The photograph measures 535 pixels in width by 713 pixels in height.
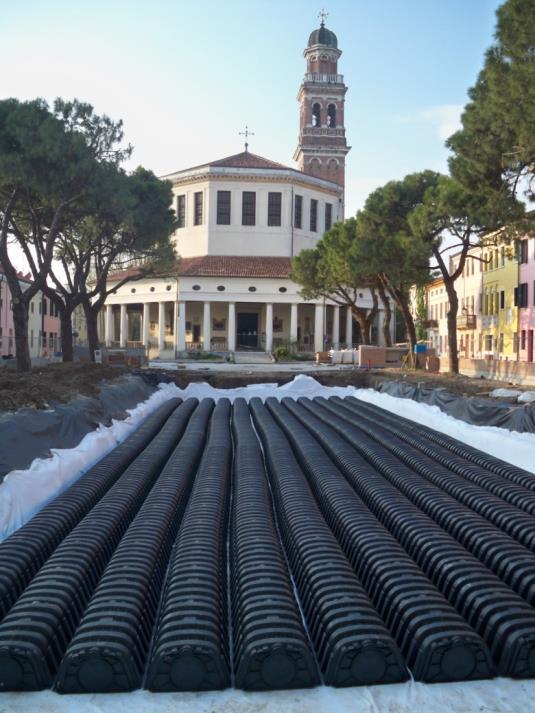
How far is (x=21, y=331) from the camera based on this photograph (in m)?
24.2

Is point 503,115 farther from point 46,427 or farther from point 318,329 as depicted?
point 318,329

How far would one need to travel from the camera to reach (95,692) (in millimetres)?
5398

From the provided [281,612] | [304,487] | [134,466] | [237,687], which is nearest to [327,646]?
[281,612]

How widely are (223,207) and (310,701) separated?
61.9m

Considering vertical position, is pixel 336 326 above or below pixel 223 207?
below

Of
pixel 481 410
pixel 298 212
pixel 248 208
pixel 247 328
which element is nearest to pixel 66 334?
pixel 481 410

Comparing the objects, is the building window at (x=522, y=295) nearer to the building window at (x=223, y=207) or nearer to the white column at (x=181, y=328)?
the white column at (x=181, y=328)

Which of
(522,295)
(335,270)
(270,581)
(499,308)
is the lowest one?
(270,581)

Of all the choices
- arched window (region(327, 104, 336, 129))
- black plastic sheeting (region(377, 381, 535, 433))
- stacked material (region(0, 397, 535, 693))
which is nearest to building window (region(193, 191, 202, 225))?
arched window (region(327, 104, 336, 129))

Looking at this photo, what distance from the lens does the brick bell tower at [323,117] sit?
75750mm

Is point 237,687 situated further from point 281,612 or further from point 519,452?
point 519,452

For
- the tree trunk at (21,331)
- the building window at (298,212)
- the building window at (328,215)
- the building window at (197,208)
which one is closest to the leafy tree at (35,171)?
the tree trunk at (21,331)

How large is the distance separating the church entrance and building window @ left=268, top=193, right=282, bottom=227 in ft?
31.4

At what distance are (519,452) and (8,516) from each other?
10624 mm
